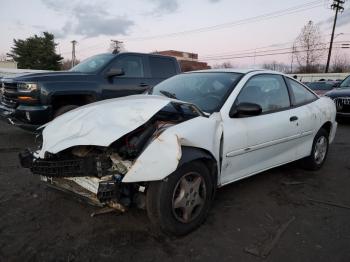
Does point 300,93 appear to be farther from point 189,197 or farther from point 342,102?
point 342,102

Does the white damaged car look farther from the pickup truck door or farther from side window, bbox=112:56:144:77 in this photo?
side window, bbox=112:56:144:77

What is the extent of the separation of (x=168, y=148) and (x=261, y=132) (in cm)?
158

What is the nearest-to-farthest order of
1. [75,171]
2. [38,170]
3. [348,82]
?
[75,171] → [38,170] → [348,82]

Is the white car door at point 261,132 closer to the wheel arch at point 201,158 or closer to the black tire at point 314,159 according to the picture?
the wheel arch at point 201,158

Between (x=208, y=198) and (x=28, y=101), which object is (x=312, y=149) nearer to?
→ (x=208, y=198)

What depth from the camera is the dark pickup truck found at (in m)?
5.99

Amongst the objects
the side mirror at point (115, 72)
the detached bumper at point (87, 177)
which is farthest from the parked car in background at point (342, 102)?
the detached bumper at point (87, 177)

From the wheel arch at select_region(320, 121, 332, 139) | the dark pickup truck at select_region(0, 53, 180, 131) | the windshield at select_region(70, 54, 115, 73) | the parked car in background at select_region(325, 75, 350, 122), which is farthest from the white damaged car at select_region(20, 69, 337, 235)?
the parked car in background at select_region(325, 75, 350, 122)

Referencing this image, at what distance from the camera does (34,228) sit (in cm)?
314

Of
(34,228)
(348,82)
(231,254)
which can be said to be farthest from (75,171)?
(348,82)

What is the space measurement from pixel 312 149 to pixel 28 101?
4.91 meters

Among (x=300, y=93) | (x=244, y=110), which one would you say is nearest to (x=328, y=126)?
(x=300, y=93)

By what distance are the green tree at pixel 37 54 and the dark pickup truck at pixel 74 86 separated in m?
40.5

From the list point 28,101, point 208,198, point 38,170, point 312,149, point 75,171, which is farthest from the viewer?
point 28,101
